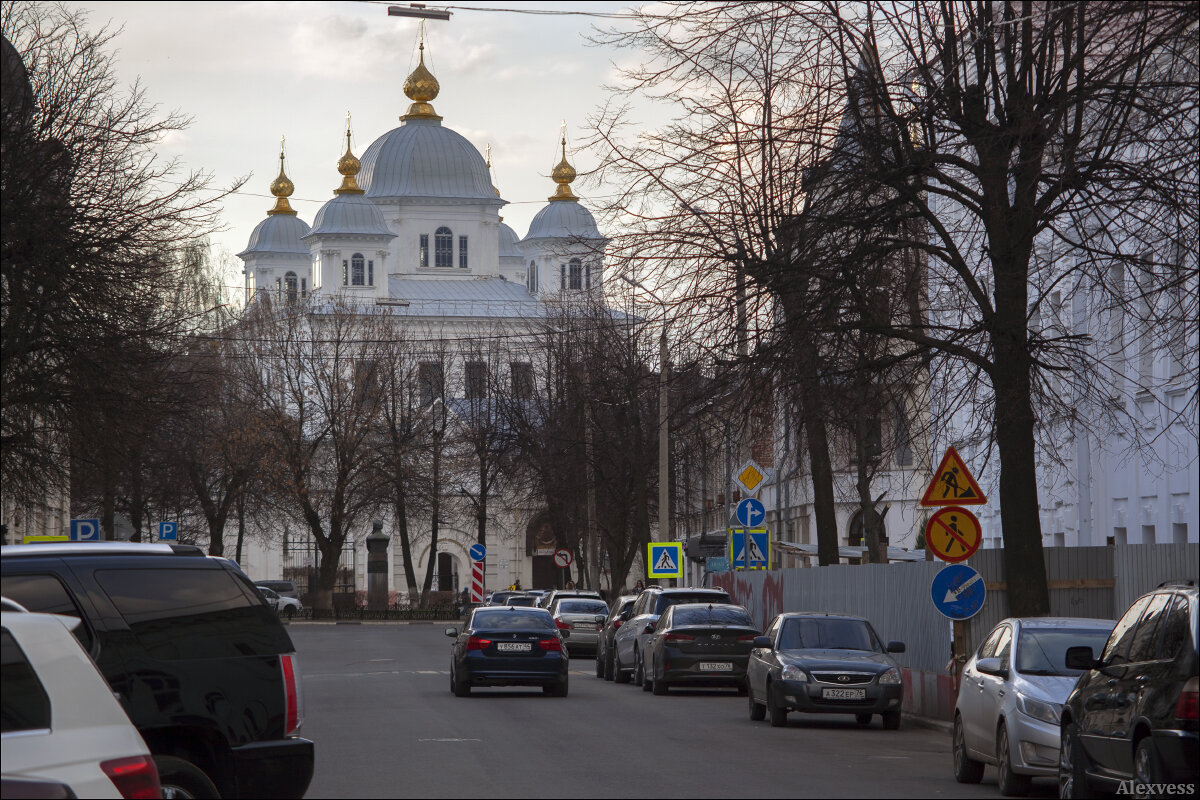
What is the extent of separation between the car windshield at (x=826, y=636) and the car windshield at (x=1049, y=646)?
667cm

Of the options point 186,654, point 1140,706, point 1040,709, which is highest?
point 186,654

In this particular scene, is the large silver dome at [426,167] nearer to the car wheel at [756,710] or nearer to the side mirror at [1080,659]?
the car wheel at [756,710]

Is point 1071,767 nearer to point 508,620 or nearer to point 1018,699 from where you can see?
point 1018,699

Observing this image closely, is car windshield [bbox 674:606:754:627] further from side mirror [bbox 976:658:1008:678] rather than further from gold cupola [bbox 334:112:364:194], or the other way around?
gold cupola [bbox 334:112:364:194]

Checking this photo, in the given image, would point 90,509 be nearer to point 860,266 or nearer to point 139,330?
point 139,330

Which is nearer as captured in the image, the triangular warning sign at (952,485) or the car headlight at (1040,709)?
the car headlight at (1040,709)

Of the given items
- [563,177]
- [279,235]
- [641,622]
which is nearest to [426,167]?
[563,177]

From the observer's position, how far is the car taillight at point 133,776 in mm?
6730

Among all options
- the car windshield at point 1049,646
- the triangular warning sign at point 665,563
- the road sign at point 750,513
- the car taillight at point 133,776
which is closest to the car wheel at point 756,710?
the car windshield at point 1049,646

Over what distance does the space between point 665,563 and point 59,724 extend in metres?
34.2

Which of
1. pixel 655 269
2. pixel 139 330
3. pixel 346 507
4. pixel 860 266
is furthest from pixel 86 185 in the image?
pixel 346 507

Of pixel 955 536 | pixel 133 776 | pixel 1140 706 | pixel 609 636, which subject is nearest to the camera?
pixel 133 776

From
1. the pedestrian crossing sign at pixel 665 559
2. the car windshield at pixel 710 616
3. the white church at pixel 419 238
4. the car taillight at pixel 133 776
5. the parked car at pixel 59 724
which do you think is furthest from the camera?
the white church at pixel 419 238

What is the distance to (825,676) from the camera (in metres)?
20.5
